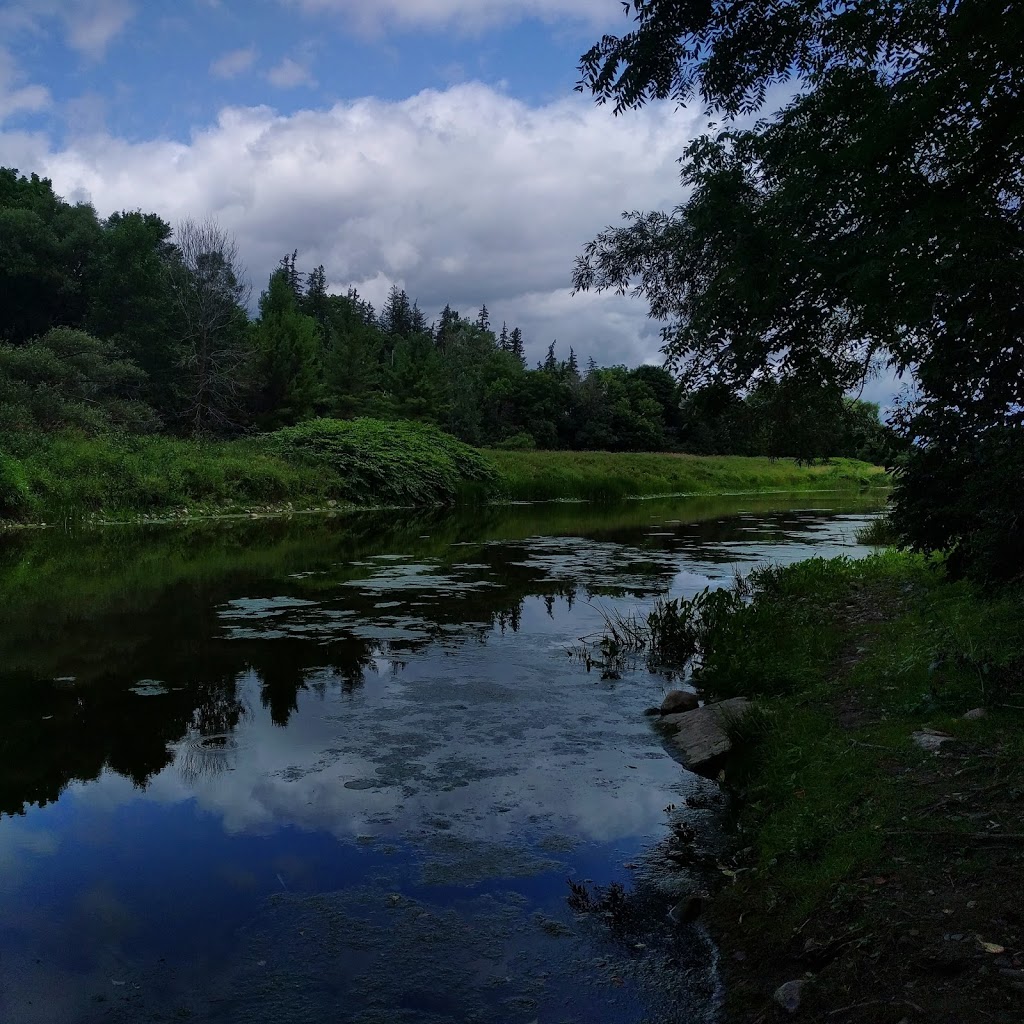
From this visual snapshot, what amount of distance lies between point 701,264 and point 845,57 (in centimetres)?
359

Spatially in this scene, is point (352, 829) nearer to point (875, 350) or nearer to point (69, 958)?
point (69, 958)

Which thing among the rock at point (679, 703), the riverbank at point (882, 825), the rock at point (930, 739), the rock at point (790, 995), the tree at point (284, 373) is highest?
the tree at point (284, 373)

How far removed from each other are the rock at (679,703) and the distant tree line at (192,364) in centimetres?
1522

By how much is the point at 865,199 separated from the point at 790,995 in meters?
4.53

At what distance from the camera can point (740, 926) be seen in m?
4.50

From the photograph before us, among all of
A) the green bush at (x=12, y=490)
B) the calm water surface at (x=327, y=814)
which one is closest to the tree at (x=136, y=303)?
the green bush at (x=12, y=490)

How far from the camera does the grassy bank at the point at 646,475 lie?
4403 centimetres

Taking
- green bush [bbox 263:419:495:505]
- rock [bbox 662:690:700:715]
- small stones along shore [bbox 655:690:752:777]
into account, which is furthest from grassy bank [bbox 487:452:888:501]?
small stones along shore [bbox 655:690:752:777]

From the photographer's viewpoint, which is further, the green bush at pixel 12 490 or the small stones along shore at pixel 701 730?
the green bush at pixel 12 490

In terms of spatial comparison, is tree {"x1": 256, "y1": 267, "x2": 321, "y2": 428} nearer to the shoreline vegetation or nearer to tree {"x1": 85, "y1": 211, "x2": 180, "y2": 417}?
tree {"x1": 85, "y1": 211, "x2": 180, "y2": 417}

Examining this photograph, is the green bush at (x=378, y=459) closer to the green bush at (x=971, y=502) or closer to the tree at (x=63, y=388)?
the tree at (x=63, y=388)

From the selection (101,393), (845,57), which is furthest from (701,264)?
(101,393)

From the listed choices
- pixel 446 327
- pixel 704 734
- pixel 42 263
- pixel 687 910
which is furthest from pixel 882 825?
pixel 446 327

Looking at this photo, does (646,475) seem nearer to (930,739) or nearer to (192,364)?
(192,364)
